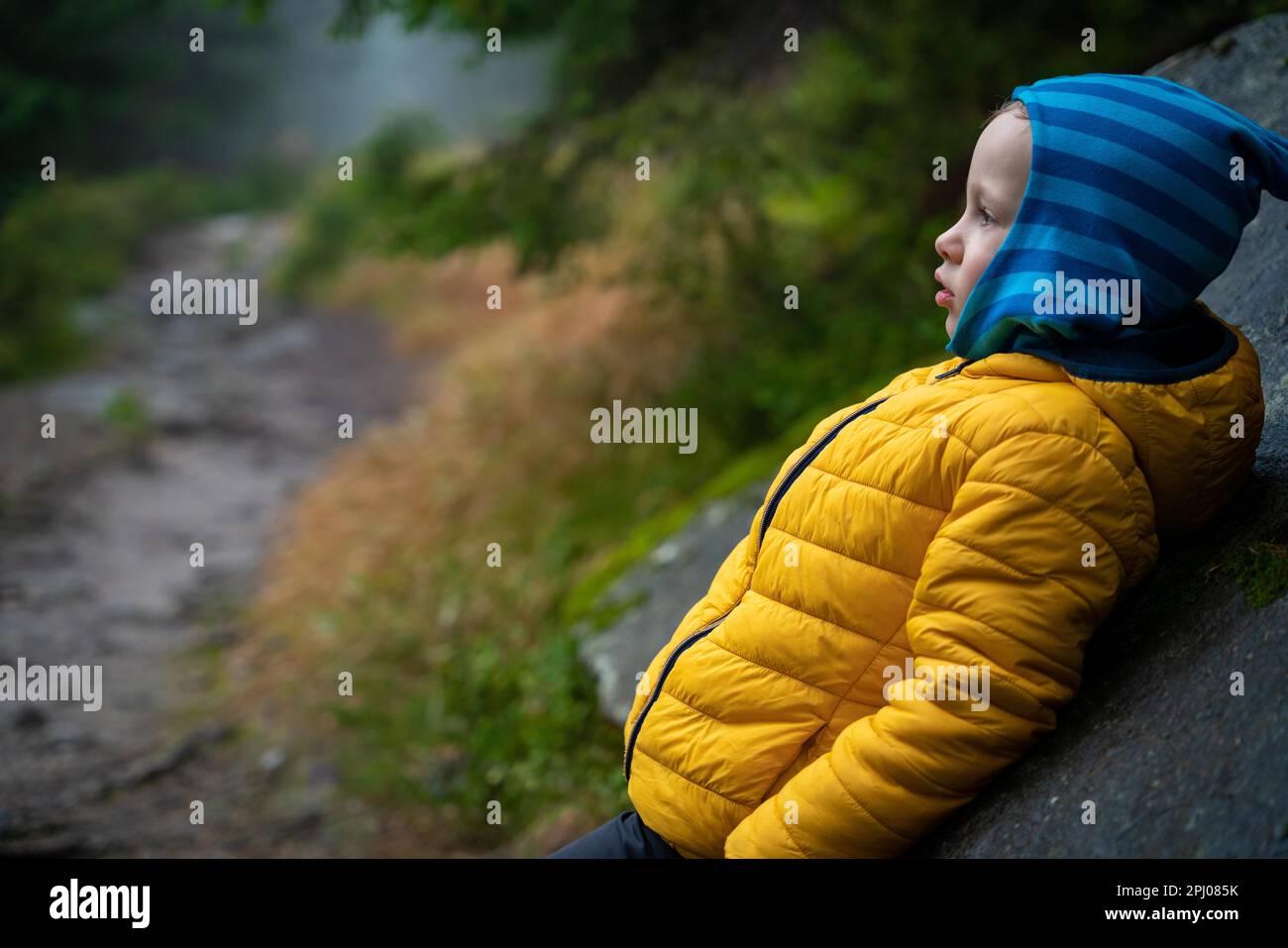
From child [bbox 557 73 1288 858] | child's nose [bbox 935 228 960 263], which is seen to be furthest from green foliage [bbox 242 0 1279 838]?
child's nose [bbox 935 228 960 263]

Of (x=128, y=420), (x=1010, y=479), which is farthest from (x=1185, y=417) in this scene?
(x=128, y=420)

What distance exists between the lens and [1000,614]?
1631 millimetres

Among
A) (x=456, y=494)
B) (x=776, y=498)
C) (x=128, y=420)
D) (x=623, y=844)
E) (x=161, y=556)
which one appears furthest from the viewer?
(x=128, y=420)

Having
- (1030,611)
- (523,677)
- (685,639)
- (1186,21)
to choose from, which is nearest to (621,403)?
(523,677)

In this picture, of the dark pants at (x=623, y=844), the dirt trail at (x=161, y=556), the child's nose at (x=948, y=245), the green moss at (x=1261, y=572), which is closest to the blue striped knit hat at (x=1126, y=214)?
the child's nose at (x=948, y=245)

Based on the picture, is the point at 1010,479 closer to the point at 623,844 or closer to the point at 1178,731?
the point at 1178,731

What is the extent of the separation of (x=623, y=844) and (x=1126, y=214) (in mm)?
1578

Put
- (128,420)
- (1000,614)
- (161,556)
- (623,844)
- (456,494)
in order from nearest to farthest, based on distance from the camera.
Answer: (1000,614) → (623,844) → (456,494) → (161,556) → (128,420)

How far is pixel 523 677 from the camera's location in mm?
4988

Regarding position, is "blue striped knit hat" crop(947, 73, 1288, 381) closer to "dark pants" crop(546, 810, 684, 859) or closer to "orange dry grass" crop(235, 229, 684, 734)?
"dark pants" crop(546, 810, 684, 859)

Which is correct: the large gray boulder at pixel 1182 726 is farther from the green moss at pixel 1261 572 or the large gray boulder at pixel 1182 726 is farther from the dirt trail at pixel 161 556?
the dirt trail at pixel 161 556

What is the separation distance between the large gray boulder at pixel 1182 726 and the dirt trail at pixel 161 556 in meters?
3.57

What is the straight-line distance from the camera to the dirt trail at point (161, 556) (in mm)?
4812
